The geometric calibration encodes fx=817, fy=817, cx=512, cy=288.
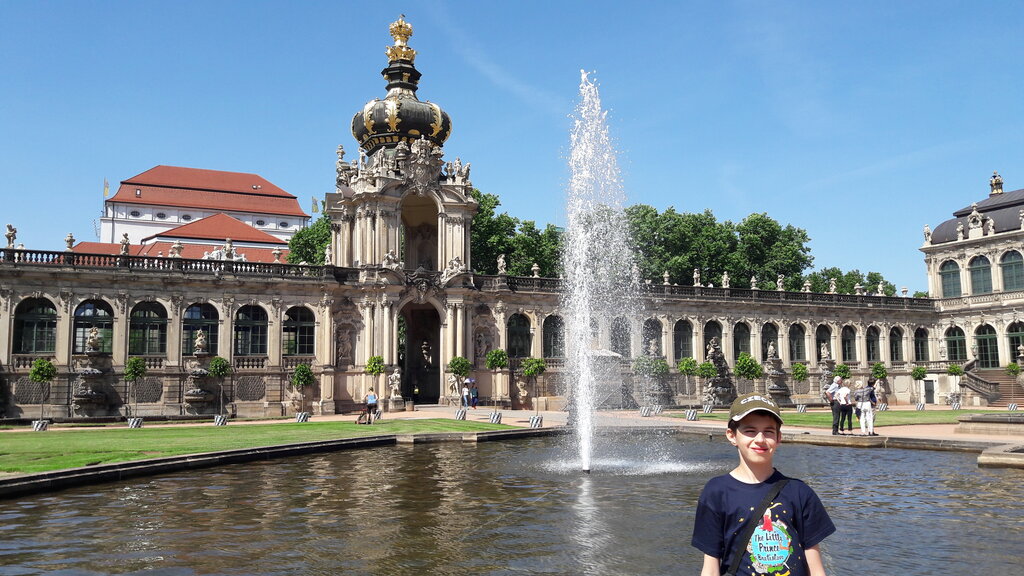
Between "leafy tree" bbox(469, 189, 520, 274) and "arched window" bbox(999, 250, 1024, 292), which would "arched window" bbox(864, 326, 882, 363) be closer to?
"arched window" bbox(999, 250, 1024, 292)

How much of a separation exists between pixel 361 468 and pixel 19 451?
33.1 ft

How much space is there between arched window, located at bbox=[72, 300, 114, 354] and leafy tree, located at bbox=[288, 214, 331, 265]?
28.8 m

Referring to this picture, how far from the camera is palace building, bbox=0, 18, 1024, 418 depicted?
4328cm

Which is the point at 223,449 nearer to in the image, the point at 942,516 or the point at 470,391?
the point at 942,516

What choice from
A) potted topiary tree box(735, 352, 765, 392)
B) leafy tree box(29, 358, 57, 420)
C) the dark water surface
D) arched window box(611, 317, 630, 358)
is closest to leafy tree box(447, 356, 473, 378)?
arched window box(611, 317, 630, 358)

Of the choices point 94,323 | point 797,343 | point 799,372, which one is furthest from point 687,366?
point 94,323

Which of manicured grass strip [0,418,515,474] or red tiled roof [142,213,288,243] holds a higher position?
red tiled roof [142,213,288,243]

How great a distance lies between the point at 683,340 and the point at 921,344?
81.6ft

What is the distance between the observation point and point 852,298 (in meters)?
67.5

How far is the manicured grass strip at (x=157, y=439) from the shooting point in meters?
20.5

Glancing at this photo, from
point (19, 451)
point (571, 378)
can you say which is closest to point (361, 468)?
point (19, 451)

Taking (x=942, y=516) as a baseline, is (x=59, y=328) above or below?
above

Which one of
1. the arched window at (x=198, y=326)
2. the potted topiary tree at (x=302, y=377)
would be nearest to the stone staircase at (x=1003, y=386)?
the potted topiary tree at (x=302, y=377)

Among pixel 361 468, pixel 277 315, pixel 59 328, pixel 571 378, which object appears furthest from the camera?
pixel 571 378
